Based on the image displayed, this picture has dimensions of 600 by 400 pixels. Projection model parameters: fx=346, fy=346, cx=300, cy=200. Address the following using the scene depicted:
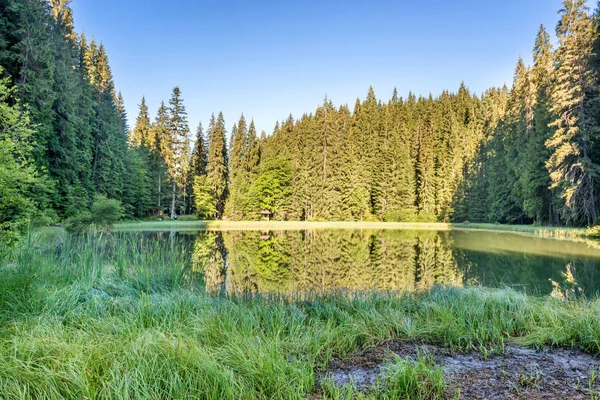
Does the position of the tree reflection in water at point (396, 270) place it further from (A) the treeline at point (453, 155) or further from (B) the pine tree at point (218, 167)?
(B) the pine tree at point (218, 167)

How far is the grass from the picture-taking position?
A: 79.3 inches

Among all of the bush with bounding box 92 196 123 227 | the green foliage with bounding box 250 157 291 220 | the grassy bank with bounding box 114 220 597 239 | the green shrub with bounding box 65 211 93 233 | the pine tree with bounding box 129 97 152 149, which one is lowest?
the grassy bank with bounding box 114 220 597 239

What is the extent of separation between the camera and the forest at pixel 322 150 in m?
16.4

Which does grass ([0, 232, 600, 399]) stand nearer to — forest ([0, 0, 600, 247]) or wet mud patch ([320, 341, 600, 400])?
wet mud patch ([320, 341, 600, 400])

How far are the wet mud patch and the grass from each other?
121 millimetres

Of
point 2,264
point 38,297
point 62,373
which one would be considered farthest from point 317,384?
point 2,264

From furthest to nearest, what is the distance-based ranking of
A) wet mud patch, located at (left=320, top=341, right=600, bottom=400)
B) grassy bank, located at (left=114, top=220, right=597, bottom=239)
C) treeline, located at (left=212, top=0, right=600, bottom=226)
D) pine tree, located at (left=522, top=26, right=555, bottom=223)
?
pine tree, located at (left=522, top=26, right=555, bottom=223) < treeline, located at (left=212, top=0, right=600, bottom=226) < grassy bank, located at (left=114, top=220, right=597, bottom=239) < wet mud patch, located at (left=320, top=341, right=600, bottom=400)

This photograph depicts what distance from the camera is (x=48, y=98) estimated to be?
1545cm

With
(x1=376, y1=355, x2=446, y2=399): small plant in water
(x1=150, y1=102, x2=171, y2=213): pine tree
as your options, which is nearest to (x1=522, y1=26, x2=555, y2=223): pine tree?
(x1=376, y1=355, x2=446, y2=399): small plant in water

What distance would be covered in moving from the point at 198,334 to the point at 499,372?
7.67ft

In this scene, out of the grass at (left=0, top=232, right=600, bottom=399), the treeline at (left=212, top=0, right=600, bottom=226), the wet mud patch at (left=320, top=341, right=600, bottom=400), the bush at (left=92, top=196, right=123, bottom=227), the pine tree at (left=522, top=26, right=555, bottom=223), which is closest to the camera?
the grass at (left=0, top=232, right=600, bottom=399)

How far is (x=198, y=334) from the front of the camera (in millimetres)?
2965

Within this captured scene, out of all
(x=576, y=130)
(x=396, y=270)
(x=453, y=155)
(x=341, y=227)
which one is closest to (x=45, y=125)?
(x=396, y=270)

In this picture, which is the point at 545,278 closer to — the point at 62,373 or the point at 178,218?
the point at 62,373
